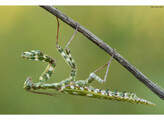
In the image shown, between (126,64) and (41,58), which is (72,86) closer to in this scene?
(41,58)

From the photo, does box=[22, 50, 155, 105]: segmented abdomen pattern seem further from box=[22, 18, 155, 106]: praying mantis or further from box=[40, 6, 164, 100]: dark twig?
box=[40, 6, 164, 100]: dark twig

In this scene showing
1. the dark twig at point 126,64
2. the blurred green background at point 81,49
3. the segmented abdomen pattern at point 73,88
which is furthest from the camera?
the blurred green background at point 81,49

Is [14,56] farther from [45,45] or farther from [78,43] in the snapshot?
[78,43]

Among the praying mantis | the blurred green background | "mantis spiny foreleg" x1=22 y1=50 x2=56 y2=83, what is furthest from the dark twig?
the blurred green background

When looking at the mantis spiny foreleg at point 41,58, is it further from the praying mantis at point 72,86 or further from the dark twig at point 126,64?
the dark twig at point 126,64

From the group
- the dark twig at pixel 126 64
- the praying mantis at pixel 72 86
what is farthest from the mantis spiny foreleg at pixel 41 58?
the dark twig at pixel 126 64

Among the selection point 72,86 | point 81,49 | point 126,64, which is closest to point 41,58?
point 72,86

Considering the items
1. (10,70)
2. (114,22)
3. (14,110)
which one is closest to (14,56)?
(10,70)

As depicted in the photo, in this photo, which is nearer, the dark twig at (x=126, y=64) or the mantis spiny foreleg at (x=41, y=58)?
the dark twig at (x=126, y=64)

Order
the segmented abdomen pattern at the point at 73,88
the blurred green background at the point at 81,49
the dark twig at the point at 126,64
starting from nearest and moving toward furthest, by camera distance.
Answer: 1. the dark twig at the point at 126,64
2. the segmented abdomen pattern at the point at 73,88
3. the blurred green background at the point at 81,49
